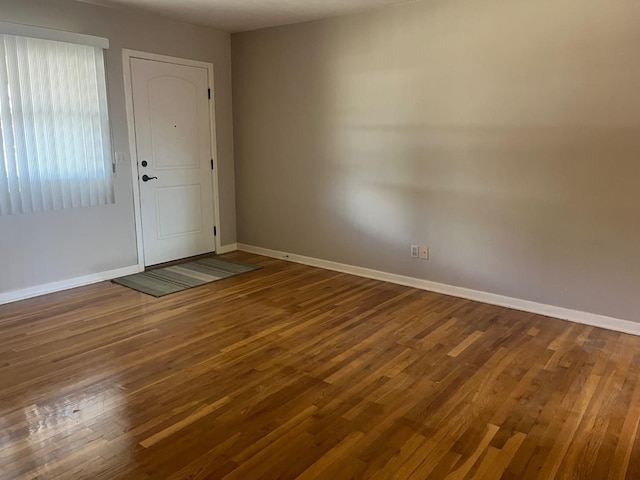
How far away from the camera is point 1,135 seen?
3803 millimetres

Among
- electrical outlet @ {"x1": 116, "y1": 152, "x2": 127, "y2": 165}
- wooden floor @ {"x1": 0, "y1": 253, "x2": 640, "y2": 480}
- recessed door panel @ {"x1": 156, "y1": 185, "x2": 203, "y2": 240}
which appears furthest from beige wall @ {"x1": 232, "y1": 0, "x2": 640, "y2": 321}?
electrical outlet @ {"x1": 116, "y1": 152, "x2": 127, "y2": 165}

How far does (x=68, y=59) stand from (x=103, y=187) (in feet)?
3.67

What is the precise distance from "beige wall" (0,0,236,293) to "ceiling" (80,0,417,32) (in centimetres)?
17

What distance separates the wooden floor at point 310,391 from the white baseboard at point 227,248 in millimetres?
1678

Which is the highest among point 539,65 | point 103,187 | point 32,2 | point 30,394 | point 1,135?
point 32,2

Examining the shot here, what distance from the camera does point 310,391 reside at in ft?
8.65

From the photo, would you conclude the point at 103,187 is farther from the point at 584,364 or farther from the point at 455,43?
the point at 584,364

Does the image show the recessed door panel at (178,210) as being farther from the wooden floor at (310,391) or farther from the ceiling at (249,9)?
the ceiling at (249,9)

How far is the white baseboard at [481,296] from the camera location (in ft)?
11.5

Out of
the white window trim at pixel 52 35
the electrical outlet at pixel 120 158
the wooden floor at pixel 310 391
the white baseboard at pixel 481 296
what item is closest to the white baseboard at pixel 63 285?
the wooden floor at pixel 310 391

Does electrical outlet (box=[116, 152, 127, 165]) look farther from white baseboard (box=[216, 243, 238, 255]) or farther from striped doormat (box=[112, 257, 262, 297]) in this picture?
white baseboard (box=[216, 243, 238, 255])

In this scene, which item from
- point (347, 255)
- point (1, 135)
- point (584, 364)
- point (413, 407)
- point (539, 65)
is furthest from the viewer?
point (347, 255)

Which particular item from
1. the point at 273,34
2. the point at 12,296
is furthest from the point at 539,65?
the point at 12,296

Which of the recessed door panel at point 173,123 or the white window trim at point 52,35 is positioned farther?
the recessed door panel at point 173,123
